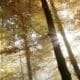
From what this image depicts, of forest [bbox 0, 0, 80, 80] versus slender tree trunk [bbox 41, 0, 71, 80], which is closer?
slender tree trunk [bbox 41, 0, 71, 80]

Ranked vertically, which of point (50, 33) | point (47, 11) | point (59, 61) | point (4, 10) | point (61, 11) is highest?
point (61, 11)

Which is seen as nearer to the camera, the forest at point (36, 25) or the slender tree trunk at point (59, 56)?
the slender tree trunk at point (59, 56)

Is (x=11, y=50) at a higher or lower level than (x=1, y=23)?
lower

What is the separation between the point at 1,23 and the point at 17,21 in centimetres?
77

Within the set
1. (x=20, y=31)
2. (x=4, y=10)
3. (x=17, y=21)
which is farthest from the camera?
(x=20, y=31)

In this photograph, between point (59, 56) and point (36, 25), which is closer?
point (59, 56)

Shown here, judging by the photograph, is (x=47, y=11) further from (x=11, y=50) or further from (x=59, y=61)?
(x=11, y=50)

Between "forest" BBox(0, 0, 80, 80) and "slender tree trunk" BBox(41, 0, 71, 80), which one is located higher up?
"forest" BBox(0, 0, 80, 80)

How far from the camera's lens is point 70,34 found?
12508 millimetres

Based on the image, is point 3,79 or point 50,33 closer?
point 50,33

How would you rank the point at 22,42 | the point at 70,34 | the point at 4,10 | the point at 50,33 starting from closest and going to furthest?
the point at 50,33 < the point at 4,10 < the point at 22,42 < the point at 70,34

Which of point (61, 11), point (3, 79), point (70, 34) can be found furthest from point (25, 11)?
point (3, 79)

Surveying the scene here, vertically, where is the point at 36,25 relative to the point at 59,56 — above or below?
above

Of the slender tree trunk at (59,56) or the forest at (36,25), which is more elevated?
the forest at (36,25)
